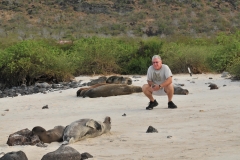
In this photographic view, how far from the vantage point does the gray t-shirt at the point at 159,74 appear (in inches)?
379

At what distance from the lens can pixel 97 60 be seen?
2178cm

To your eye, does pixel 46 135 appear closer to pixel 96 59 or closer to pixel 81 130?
pixel 81 130

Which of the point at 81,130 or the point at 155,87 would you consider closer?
the point at 81,130

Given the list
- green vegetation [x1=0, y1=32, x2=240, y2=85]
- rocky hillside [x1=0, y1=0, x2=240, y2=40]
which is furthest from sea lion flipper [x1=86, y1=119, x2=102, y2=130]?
rocky hillside [x1=0, y1=0, x2=240, y2=40]

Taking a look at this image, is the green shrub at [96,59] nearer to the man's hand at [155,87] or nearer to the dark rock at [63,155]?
the man's hand at [155,87]

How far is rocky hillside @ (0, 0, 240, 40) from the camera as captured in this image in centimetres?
5041

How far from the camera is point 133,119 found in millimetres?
8570

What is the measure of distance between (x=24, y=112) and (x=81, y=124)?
4.65m

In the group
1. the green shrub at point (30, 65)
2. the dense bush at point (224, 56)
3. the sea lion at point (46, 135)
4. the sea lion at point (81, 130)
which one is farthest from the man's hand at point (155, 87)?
the dense bush at point (224, 56)

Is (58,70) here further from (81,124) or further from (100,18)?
(100,18)

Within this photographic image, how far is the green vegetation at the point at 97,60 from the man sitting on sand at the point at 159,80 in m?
9.62

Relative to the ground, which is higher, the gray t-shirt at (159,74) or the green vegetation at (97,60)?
the gray t-shirt at (159,74)

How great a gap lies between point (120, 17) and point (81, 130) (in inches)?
1847

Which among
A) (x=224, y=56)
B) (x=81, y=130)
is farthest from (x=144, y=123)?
(x=224, y=56)
